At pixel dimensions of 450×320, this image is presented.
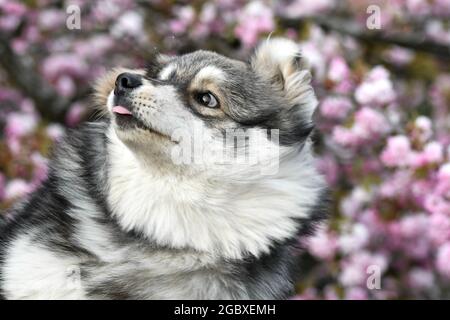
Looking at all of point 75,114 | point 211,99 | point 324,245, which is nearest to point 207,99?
point 211,99

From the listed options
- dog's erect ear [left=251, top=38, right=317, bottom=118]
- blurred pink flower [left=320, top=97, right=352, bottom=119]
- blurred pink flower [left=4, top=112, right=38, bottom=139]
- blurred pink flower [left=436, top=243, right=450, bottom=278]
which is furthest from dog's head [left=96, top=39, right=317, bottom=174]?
blurred pink flower [left=4, top=112, right=38, bottom=139]

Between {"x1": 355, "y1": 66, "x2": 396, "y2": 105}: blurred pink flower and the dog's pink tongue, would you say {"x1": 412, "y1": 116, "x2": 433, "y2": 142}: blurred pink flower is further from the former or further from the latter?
the dog's pink tongue

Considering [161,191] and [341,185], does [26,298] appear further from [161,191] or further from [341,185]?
[341,185]

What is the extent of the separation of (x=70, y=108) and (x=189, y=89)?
302cm

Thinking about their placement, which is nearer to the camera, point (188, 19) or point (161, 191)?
point (161, 191)

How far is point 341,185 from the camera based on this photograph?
530 cm

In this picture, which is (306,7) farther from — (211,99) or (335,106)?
(211,99)

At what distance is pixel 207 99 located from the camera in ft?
Result: 9.92

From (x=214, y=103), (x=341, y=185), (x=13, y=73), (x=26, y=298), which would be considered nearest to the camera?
(x=26, y=298)

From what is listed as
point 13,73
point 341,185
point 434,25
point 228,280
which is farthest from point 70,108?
point 228,280

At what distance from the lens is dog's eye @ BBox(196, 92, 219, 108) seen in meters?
3.02

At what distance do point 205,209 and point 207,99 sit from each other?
451 mm

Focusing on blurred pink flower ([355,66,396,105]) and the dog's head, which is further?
blurred pink flower ([355,66,396,105])

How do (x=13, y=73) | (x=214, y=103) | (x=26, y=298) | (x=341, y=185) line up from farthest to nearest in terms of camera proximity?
(x=13, y=73) → (x=341, y=185) → (x=214, y=103) → (x=26, y=298)
